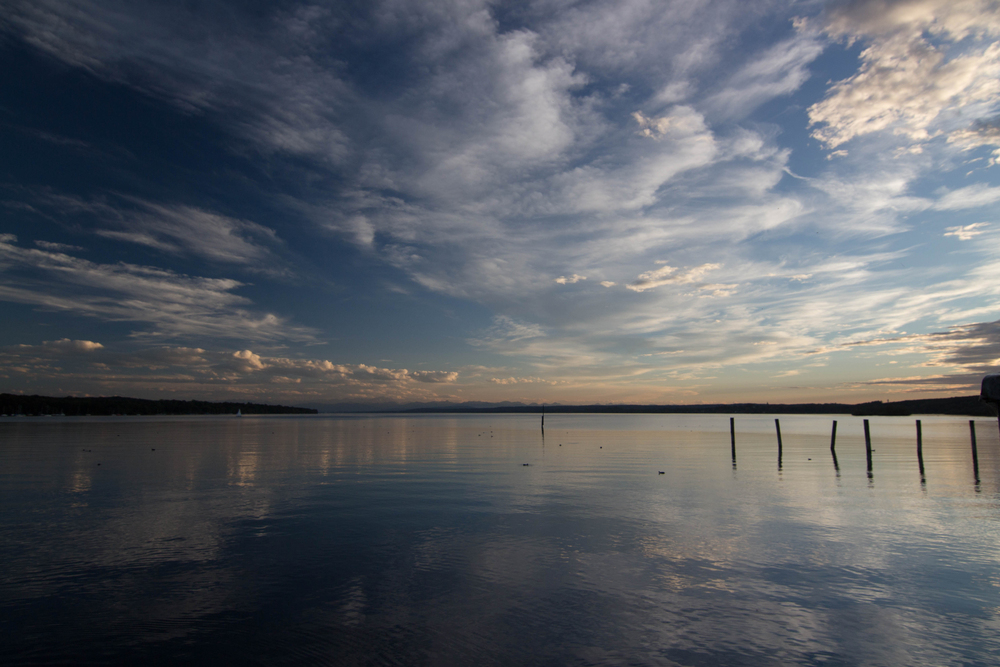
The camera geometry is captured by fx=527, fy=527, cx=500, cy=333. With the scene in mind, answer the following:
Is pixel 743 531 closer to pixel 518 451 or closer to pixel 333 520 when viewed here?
pixel 333 520

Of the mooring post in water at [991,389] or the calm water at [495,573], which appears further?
the mooring post in water at [991,389]

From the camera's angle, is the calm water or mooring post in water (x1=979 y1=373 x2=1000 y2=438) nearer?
the calm water

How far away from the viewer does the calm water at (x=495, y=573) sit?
816cm

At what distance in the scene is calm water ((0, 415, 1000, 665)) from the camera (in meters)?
8.16

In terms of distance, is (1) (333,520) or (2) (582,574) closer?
(2) (582,574)

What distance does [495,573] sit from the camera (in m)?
11.6

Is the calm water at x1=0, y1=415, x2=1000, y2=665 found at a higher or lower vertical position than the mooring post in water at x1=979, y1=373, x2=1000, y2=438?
lower

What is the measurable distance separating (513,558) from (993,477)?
29256mm

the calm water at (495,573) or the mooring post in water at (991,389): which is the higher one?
the mooring post in water at (991,389)

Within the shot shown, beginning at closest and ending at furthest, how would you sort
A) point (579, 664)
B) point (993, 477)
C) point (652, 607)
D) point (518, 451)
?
point (579, 664) < point (652, 607) < point (993, 477) < point (518, 451)

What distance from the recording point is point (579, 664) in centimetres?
759

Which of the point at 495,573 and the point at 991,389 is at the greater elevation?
the point at 991,389

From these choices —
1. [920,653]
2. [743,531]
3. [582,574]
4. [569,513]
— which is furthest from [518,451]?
[920,653]

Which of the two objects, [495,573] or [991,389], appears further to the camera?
[991,389]
